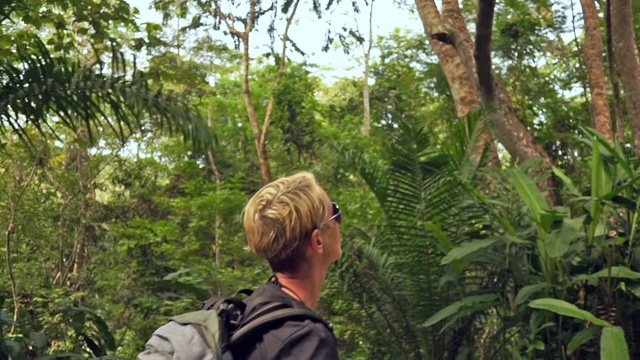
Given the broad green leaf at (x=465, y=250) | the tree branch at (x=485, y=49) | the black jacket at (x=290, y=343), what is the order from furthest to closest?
the tree branch at (x=485, y=49) < the broad green leaf at (x=465, y=250) < the black jacket at (x=290, y=343)

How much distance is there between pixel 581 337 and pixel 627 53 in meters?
3.46

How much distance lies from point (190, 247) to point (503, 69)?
21.8 feet

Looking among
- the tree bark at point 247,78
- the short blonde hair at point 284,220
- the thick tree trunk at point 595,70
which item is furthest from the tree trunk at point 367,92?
the short blonde hair at point 284,220

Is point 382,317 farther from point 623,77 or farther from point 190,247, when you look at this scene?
point 190,247

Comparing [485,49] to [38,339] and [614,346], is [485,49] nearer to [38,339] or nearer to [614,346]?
[614,346]

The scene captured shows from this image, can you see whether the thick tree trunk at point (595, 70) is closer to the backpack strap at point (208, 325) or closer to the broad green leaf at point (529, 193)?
the broad green leaf at point (529, 193)

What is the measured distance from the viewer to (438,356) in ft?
11.5

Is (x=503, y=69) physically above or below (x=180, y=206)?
above

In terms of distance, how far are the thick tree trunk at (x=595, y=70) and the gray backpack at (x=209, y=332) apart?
5830 millimetres

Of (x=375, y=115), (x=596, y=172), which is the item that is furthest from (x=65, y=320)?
(x=375, y=115)

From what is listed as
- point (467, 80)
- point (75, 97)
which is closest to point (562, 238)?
point (75, 97)

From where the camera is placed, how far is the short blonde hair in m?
1.68

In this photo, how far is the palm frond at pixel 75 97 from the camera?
12.8 feet

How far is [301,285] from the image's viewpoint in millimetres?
1705
